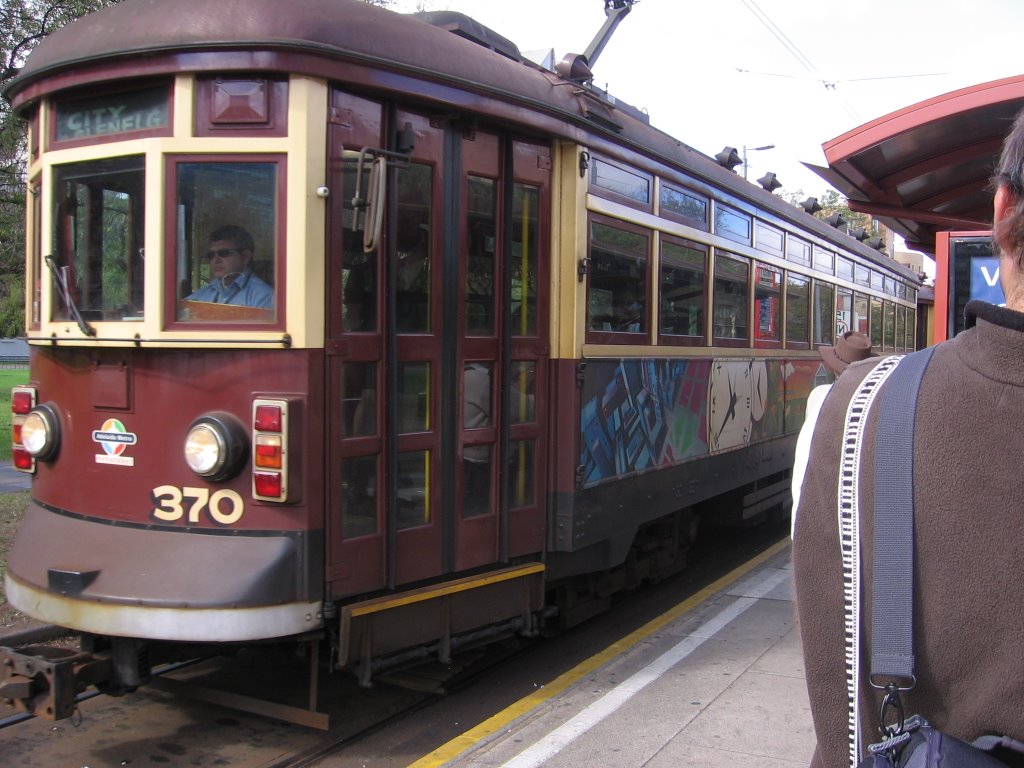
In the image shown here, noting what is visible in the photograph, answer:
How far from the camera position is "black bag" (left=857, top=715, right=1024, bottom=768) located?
1130mm

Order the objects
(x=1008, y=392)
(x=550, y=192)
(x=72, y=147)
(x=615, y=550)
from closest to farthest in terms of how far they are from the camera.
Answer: (x=1008, y=392), (x=72, y=147), (x=550, y=192), (x=615, y=550)

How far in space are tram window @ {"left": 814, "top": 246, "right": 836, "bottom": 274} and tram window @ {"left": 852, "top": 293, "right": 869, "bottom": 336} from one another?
1175 mm

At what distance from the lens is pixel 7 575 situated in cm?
424

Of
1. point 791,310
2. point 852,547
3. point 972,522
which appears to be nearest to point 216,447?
point 852,547

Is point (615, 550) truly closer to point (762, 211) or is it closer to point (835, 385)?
point (762, 211)

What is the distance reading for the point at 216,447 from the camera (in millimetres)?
3832

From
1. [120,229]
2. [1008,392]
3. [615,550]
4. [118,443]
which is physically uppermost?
[120,229]

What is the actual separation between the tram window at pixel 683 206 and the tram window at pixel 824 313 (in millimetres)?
3509

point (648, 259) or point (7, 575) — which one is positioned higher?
point (648, 259)

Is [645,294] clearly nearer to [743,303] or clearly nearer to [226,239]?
[743,303]

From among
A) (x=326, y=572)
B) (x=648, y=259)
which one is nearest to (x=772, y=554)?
(x=648, y=259)

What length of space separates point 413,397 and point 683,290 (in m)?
2.80

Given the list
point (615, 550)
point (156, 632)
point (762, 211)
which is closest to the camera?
point (156, 632)

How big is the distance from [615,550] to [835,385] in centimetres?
436
